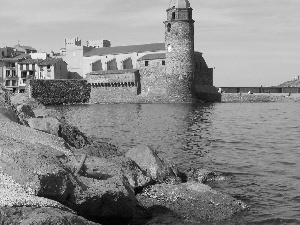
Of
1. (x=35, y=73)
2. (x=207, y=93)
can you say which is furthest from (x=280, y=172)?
(x=35, y=73)

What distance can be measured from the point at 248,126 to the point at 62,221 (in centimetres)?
2647

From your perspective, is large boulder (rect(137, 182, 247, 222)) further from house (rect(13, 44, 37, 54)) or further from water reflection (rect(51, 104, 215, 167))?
house (rect(13, 44, 37, 54))

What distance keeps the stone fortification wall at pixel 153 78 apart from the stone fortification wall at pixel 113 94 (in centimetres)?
190

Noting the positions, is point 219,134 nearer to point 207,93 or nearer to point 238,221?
point 238,221

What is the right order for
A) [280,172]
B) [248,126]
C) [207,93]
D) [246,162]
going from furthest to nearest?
[207,93], [248,126], [246,162], [280,172]

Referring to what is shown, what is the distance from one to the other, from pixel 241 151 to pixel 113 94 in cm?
4907

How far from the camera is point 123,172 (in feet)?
31.6

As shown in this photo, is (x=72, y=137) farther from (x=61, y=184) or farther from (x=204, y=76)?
(x=204, y=76)

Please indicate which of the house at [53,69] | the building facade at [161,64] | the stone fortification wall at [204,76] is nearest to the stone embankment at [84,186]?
the building facade at [161,64]

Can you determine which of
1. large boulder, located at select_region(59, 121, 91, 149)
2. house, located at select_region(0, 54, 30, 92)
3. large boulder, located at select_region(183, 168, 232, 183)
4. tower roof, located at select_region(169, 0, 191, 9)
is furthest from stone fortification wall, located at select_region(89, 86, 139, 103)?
large boulder, located at select_region(183, 168, 232, 183)

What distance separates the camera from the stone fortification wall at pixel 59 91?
64.4m

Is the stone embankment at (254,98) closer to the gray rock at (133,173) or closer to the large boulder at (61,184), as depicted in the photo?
the gray rock at (133,173)

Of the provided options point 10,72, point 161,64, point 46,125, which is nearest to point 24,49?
point 10,72

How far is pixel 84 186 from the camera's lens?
772 cm
